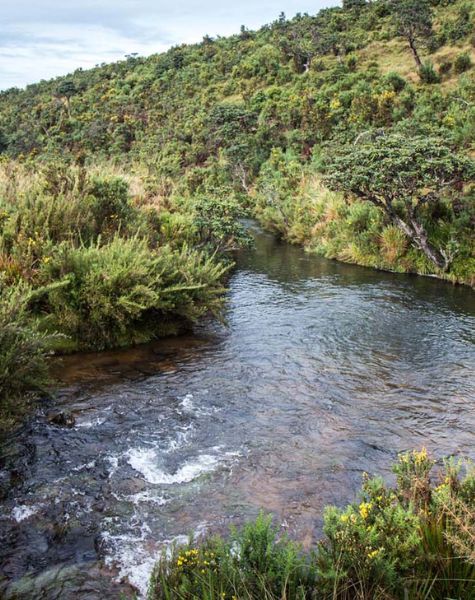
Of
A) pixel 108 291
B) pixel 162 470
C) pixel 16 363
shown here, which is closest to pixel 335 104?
pixel 108 291

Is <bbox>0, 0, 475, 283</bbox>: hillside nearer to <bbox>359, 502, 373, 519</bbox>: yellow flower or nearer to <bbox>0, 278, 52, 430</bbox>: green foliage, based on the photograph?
<bbox>0, 278, 52, 430</bbox>: green foliage

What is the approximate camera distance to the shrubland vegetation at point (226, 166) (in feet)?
30.6

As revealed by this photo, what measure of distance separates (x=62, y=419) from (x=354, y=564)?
4518 millimetres

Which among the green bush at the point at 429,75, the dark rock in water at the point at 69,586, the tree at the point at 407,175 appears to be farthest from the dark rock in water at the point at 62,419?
the green bush at the point at 429,75

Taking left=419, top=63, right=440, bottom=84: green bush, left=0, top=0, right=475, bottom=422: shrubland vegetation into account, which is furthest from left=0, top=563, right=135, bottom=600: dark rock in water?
left=419, top=63, right=440, bottom=84: green bush

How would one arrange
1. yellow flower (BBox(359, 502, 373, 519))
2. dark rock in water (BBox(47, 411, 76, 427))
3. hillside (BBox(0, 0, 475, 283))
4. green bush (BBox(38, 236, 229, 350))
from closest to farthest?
yellow flower (BBox(359, 502, 373, 519)) → dark rock in water (BBox(47, 411, 76, 427)) → green bush (BBox(38, 236, 229, 350)) → hillside (BBox(0, 0, 475, 283))

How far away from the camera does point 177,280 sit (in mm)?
9953

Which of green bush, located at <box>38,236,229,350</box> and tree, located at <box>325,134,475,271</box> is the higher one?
tree, located at <box>325,134,475,271</box>

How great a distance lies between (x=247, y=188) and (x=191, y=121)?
1456 cm

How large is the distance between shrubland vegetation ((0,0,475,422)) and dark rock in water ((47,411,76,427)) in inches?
27.1

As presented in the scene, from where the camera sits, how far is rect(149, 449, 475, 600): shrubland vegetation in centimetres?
331

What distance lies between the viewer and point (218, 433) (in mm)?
6863

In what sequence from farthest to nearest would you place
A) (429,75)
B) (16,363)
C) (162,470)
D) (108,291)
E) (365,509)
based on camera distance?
1. (429,75)
2. (108,291)
3. (16,363)
4. (162,470)
5. (365,509)

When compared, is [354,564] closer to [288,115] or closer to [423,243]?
[423,243]
